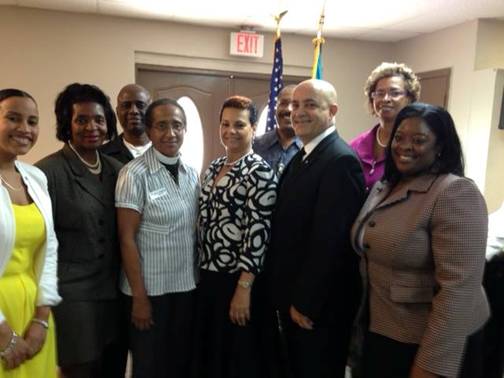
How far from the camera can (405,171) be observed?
139 centimetres

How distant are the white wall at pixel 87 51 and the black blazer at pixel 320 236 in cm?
281

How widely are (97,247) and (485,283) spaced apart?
4.75 ft

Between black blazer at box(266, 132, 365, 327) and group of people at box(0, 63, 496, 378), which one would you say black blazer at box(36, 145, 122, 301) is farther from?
black blazer at box(266, 132, 365, 327)

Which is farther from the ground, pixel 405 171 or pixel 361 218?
pixel 405 171

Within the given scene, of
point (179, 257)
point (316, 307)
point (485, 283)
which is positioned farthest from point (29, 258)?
point (485, 283)

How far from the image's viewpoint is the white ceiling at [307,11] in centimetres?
325

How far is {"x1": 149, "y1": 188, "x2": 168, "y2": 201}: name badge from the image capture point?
163cm

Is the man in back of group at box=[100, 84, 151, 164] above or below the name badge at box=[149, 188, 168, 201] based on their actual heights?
above

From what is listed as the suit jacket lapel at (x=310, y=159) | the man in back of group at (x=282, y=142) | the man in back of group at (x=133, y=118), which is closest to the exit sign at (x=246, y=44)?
the man in back of group at (x=282, y=142)

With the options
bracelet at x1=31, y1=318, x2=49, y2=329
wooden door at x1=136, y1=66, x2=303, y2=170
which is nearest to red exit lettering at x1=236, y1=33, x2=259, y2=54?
wooden door at x1=136, y1=66, x2=303, y2=170

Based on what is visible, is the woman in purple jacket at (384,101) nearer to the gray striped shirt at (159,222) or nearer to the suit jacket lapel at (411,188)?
the suit jacket lapel at (411,188)

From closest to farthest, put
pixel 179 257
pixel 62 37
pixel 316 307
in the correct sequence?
pixel 316 307 < pixel 179 257 < pixel 62 37

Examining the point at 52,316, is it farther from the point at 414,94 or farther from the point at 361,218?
the point at 414,94

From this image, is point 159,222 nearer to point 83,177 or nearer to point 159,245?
point 159,245
